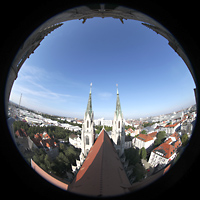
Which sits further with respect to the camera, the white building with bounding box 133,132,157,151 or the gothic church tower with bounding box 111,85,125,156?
the white building with bounding box 133,132,157,151

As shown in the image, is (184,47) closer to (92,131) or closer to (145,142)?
(92,131)

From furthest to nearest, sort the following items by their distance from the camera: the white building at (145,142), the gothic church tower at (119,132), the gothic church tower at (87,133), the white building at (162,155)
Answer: the white building at (145,142), the white building at (162,155), the gothic church tower at (119,132), the gothic church tower at (87,133)

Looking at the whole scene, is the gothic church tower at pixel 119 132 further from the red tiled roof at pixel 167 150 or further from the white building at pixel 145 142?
the white building at pixel 145 142

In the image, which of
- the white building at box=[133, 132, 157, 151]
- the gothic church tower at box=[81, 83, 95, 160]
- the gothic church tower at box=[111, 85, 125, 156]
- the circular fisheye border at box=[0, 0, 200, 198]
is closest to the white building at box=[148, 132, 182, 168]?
the white building at box=[133, 132, 157, 151]

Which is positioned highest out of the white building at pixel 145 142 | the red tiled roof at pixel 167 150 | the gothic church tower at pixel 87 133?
the gothic church tower at pixel 87 133

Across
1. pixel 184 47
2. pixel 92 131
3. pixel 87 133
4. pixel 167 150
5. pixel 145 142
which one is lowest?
pixel 145 142

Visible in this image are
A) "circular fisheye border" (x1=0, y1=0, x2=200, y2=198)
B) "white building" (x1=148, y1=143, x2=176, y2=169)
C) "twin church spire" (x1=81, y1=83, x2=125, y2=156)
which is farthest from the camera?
"white building" (x1=148, y1=143, x2=176, y2=169)

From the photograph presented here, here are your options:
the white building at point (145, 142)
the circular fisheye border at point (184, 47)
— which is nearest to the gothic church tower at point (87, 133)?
the circular fisheye border at point (184, 47)

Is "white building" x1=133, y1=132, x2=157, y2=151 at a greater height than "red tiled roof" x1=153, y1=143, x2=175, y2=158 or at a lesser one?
lesser

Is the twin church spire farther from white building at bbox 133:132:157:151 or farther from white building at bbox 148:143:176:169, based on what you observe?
white building at bbox 133:132:157:151

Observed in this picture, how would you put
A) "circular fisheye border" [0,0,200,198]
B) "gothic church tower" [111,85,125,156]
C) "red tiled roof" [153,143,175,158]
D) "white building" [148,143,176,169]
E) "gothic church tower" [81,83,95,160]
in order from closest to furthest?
1. "circular fisheye border" [0,0,200,198]
2. "gothic church tower" [81,83,95,160]
3. "gothic church tower" [111,85,125,156]
4. "white building" [148,143,176,169]
5. "red tiled roof" [153,143,175,158]

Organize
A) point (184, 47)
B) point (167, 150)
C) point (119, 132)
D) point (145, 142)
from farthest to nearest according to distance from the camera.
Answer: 1. point (145, 142)
2. point (167, 150)
3. point (119, 132)
4. point (184, 47)

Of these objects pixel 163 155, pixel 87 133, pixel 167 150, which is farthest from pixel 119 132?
pixel 167 150

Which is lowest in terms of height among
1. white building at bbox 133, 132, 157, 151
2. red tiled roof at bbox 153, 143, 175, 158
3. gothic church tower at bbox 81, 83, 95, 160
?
white building at bbox 133, 132, 157, 151
